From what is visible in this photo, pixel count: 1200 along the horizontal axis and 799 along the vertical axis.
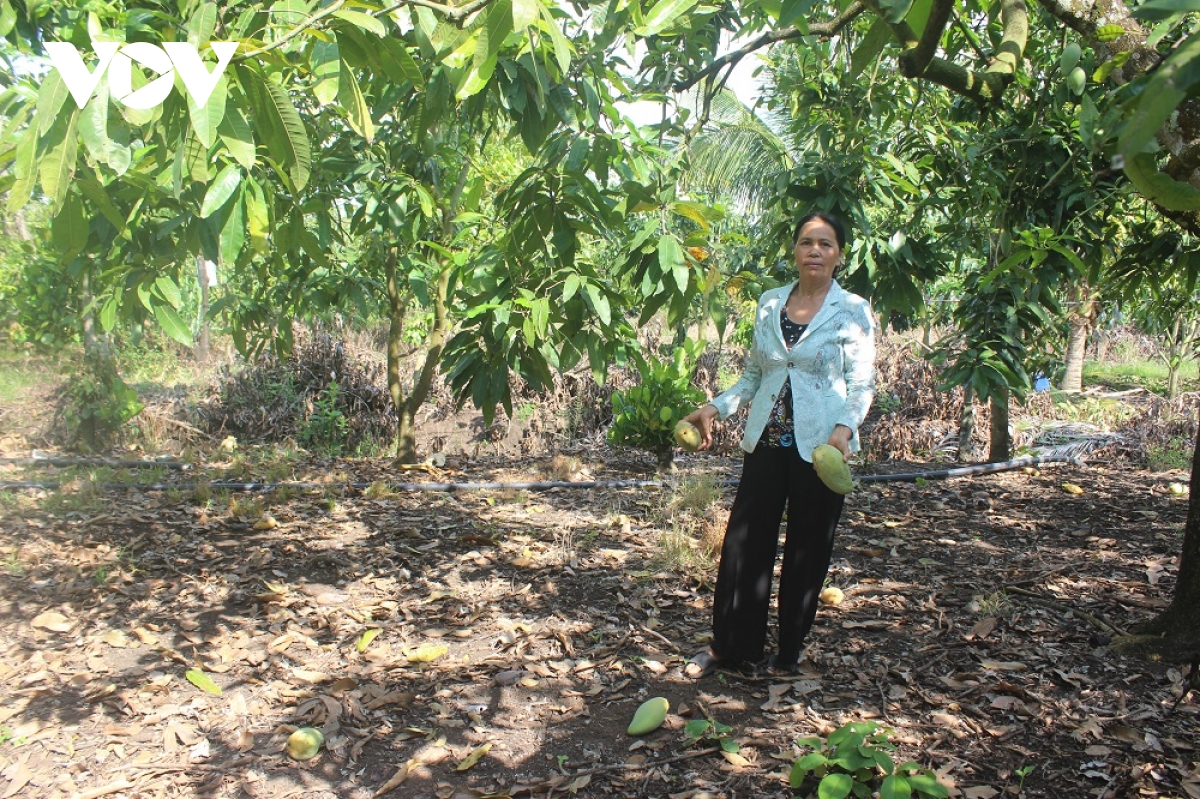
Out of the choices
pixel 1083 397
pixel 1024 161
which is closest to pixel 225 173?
pixel 1024 161

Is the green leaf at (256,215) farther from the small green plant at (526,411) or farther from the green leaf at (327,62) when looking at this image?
the small green plant at (526,411)

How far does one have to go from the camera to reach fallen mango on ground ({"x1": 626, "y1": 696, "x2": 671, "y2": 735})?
2.29m

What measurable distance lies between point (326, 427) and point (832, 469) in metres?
5.28

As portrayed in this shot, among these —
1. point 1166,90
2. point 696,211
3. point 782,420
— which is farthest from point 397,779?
point 1166,90

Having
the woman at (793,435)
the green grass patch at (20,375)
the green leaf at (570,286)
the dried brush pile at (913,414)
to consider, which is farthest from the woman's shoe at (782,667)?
the green grass patch at (20,375)

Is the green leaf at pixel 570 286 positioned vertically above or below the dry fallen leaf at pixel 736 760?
above

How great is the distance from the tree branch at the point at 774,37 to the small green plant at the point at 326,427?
4.20 metres

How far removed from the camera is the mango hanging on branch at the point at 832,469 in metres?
2.31

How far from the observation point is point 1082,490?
4.98 meters

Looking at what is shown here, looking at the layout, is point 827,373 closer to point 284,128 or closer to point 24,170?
point 284,128

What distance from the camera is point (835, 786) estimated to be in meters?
1.84

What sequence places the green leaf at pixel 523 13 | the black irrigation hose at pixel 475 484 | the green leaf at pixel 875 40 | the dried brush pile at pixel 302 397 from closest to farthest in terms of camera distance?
the green leaf at pixel 523 13 < the green leaf at pixel 875 40 < the black irrigation hose at pixel 475 484 < the dried brush pile at pixel 302 397

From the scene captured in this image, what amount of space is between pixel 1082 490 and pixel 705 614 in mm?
3023

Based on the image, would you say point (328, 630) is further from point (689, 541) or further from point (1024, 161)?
point (1024, 161)
